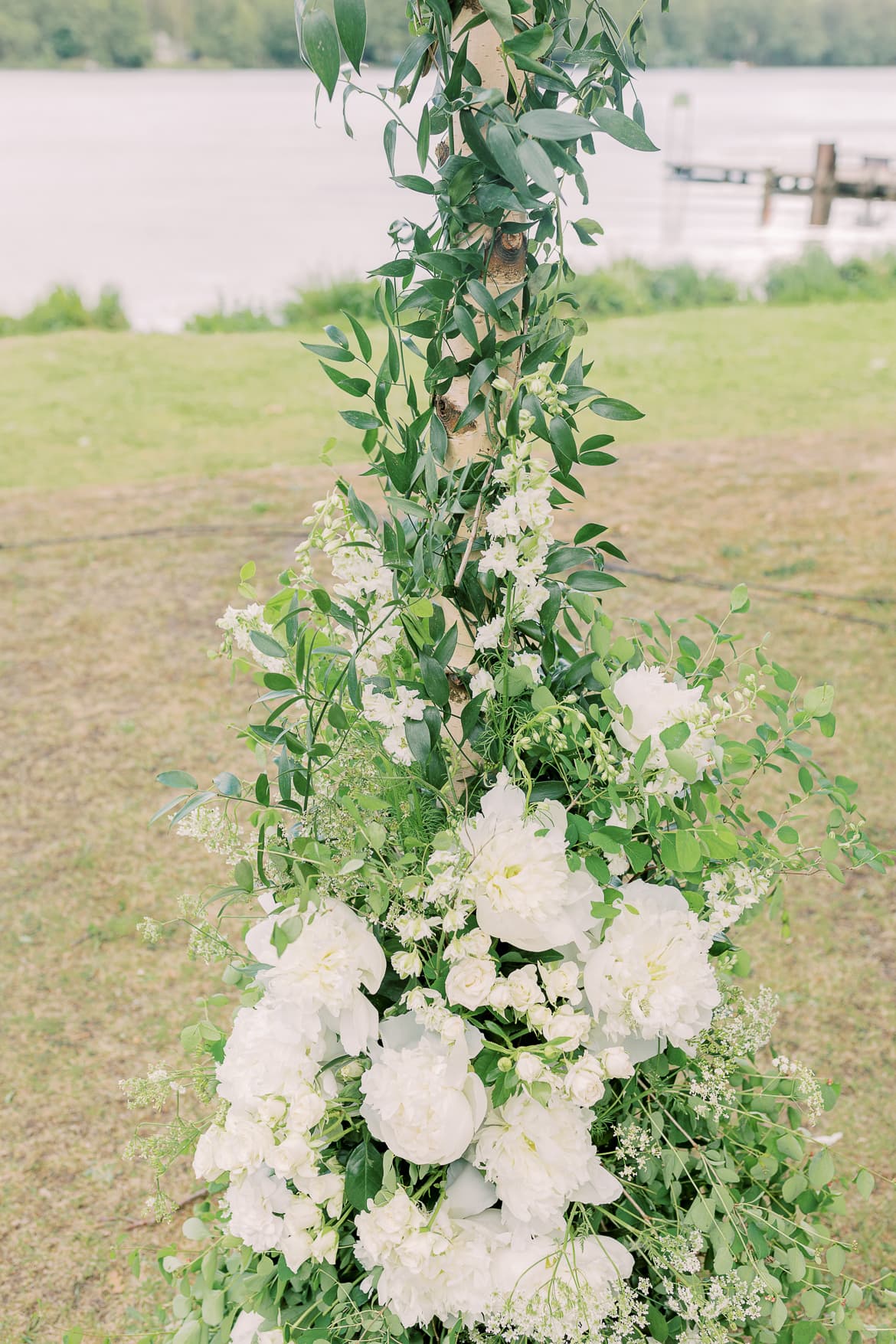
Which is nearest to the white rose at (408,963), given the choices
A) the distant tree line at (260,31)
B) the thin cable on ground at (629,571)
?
the thin cable on ground at (629,571)

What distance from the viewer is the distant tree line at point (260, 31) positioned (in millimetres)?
19078

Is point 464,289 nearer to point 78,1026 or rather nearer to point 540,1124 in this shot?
point 540,1124

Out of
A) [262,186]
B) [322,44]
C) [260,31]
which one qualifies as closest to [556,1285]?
[322,44]

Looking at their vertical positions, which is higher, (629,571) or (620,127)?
(620,127)

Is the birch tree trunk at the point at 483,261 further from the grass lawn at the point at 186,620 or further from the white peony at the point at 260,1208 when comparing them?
the grass lawn at the point at 186,620

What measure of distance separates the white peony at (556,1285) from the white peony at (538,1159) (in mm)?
25

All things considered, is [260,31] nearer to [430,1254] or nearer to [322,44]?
[322,44]

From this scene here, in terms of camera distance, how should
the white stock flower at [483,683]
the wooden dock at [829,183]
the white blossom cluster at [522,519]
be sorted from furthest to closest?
1. the wooden dock at [829,183]
2. the white stock flower at [483,683]
3. the white blossom cluster at [522,519]

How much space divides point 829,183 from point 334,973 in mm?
14740

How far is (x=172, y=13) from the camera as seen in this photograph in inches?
792

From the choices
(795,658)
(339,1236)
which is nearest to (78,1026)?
(339,1236)

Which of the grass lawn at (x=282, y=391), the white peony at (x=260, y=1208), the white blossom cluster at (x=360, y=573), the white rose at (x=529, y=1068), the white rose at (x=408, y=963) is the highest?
the white blossom cluster at (x=360, y=573)

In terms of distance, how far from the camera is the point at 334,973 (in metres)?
0.94

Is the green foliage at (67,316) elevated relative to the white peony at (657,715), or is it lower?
lower
